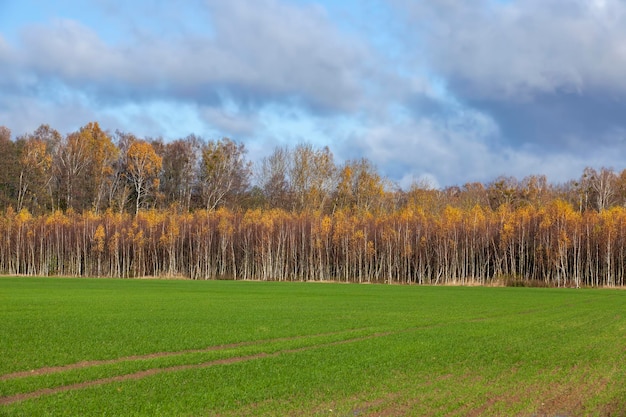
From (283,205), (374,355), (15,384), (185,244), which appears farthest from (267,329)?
(283,205)

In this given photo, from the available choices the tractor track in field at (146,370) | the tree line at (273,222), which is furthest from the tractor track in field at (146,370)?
the tree line at (273,222)

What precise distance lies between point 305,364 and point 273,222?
69.6 metres

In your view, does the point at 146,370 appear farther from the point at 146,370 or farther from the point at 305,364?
the point at 305,364

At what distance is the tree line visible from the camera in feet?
238

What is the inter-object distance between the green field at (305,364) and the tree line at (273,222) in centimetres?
4700

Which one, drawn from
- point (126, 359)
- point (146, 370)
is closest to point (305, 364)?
point (146, 370)

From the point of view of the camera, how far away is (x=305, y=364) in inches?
605

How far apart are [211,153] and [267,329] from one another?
88.7 m

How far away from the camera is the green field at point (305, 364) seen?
11188 millimetres

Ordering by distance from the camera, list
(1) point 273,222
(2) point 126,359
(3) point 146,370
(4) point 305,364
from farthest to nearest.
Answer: (1) point 273,222
(2) point 126,359
(4) point 305,364
(3) point 146,370

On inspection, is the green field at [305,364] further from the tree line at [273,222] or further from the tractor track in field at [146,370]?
the tree line at [273,222]

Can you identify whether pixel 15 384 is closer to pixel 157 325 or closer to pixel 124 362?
pixel 124 362

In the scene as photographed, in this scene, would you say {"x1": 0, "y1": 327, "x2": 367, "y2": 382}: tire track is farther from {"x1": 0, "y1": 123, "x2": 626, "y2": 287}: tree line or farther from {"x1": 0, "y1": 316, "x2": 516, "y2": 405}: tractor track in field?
{"x1": 0, "y1": 123, "x2": 626, "y2": 287}: tree line

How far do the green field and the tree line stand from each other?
47.0 meters
